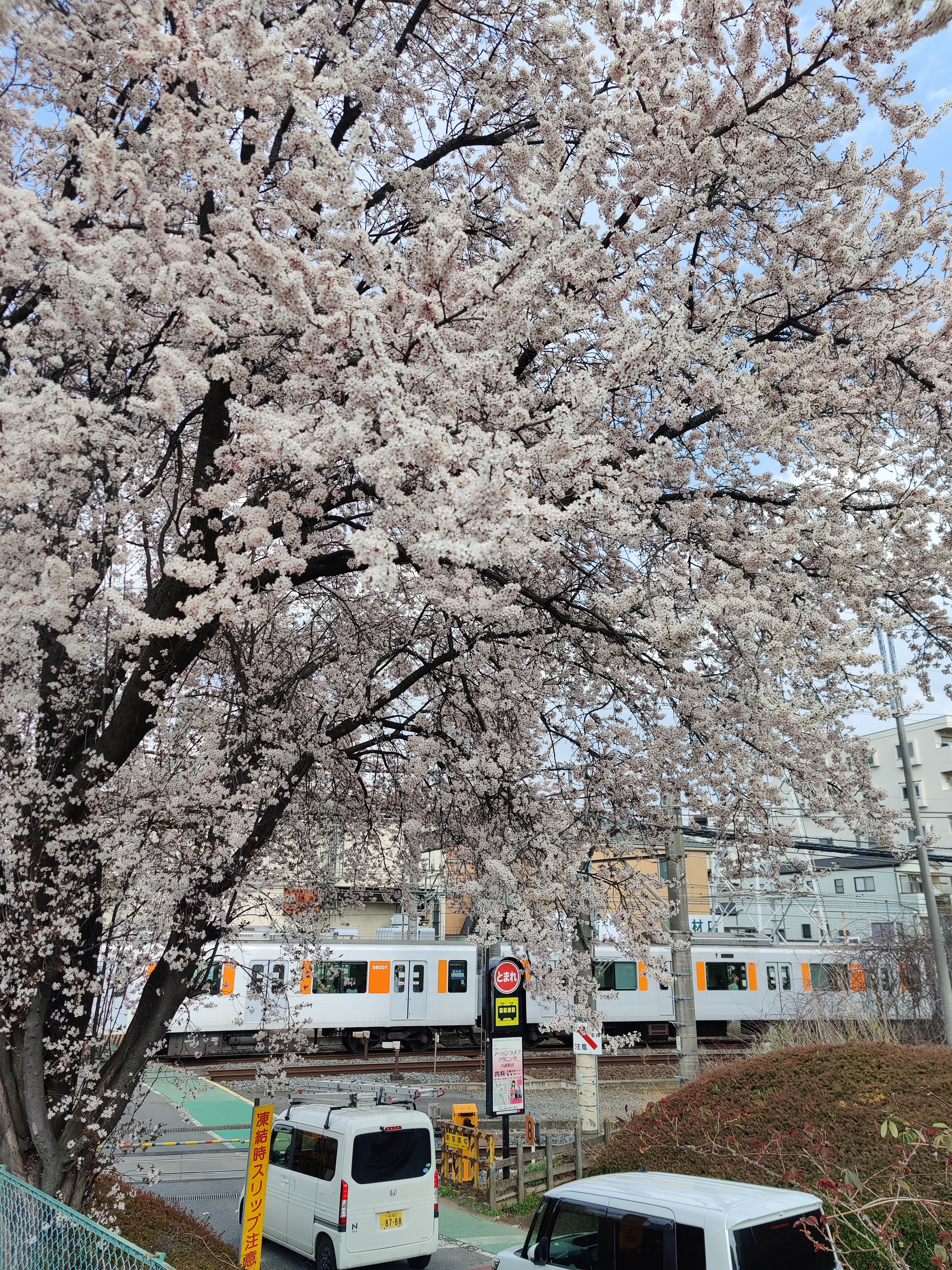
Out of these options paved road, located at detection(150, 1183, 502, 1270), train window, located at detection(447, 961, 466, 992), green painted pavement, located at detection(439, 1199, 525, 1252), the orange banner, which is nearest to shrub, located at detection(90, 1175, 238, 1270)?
the orange banner

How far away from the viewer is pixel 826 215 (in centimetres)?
704

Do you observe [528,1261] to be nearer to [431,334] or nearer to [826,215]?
[431,334]

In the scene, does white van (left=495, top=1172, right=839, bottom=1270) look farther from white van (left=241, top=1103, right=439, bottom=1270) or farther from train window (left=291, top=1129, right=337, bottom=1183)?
train window (left=291, top=1129, right=337, bottom=1183)

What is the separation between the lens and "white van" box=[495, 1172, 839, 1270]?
5.00 m

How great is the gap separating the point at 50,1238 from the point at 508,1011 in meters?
8.58

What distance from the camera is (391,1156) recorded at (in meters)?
8.95

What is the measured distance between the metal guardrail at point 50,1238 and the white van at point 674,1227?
2744 millimetres

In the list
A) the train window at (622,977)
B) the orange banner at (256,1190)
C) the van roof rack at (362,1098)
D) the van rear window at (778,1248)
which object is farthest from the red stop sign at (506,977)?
the train window at (622,977)

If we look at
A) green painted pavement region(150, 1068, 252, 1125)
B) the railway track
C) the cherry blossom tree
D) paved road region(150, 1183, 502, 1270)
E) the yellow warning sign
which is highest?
the cherry blossom tree

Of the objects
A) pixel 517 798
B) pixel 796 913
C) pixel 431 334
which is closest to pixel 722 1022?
pixel 796 913

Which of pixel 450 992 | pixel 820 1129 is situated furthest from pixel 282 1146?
pixel 450 992

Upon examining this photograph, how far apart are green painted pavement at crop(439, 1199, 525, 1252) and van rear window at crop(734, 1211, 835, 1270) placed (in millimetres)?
5014

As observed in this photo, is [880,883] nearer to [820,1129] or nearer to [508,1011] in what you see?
[508,1011]

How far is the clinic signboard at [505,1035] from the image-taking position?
11.9 meters
